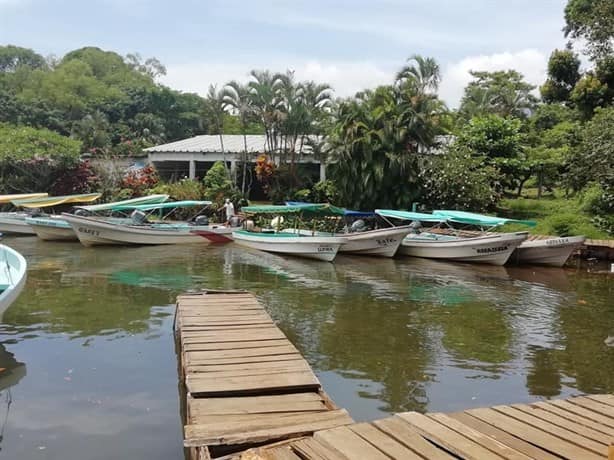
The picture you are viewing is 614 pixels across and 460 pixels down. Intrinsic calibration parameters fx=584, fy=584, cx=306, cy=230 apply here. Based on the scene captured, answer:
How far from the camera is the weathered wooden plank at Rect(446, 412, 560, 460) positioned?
14.2 ft

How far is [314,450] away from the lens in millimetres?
4215

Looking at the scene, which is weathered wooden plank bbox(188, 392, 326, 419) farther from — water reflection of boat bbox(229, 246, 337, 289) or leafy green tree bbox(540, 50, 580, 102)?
leafy green tree bbox(540, 50, 580, 102)

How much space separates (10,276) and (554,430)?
8.67 m

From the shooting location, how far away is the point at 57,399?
7.05 m

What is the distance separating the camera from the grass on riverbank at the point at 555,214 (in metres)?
22.1

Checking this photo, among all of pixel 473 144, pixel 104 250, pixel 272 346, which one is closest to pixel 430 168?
pixel 473 144

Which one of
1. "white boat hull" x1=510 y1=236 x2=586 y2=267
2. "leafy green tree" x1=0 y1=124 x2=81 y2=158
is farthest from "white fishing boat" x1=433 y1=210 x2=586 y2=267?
"leafy green tree" x1=0 y1=124 x2=81 y2=158

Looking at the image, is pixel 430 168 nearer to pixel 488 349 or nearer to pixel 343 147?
pixel 343 147

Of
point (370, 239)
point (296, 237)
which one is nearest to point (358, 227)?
point (370, 239)

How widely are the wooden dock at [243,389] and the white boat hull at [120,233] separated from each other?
1359 cm

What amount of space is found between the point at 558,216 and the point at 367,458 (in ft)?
69.7

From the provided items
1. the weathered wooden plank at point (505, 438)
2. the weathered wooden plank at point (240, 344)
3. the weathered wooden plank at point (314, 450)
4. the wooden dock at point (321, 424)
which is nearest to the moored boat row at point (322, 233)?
the weathered wooden plank at point (240, 344)

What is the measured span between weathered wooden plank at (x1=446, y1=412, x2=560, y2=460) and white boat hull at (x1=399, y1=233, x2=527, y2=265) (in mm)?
14139

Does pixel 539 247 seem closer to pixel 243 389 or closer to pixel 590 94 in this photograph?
pixel 590 94
